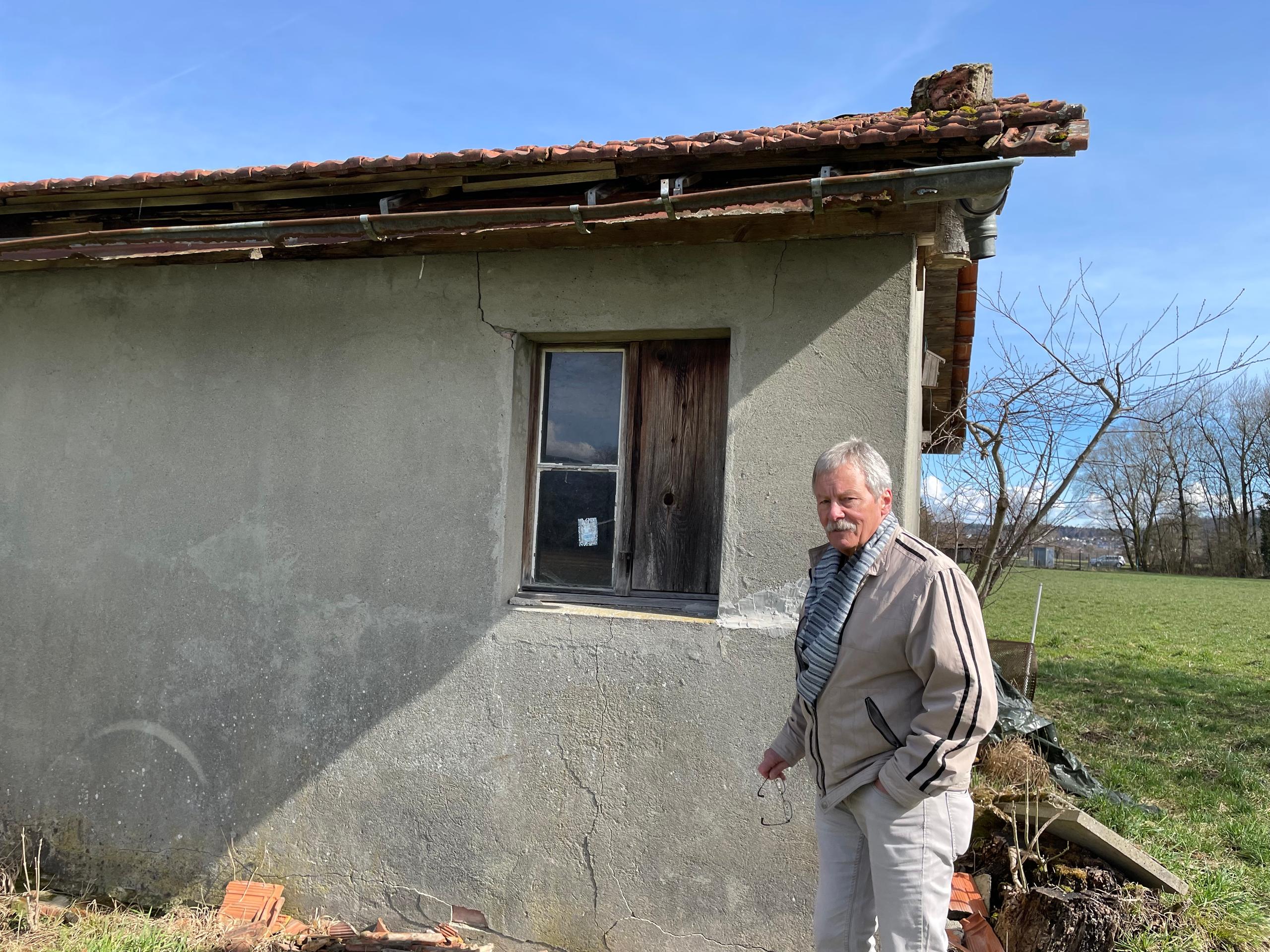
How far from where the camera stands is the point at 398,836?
3900 mm

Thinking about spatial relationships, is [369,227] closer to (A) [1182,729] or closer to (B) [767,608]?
(B) [767,608]

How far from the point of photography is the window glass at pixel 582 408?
4137 mm

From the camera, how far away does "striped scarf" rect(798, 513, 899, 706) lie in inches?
95.3

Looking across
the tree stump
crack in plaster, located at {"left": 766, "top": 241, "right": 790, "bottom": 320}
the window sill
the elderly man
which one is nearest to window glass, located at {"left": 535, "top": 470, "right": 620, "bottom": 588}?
the window sill

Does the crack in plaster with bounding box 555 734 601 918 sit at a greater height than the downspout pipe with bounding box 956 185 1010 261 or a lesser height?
lesser

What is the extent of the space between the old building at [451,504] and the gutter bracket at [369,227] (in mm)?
11

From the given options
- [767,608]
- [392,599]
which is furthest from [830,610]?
[392,599]

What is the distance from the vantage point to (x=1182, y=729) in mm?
7895

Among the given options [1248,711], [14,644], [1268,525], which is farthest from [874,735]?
[1268,525]

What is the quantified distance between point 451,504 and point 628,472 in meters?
0.85

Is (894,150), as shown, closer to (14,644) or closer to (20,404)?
(20,404)

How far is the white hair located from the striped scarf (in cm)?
11

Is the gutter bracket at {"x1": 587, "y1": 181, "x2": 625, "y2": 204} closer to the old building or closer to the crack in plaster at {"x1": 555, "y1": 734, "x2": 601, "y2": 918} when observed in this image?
the old building

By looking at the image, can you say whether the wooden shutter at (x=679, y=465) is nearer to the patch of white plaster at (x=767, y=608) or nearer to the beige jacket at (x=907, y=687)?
the patch of white plaster at (x=767, y=608)
